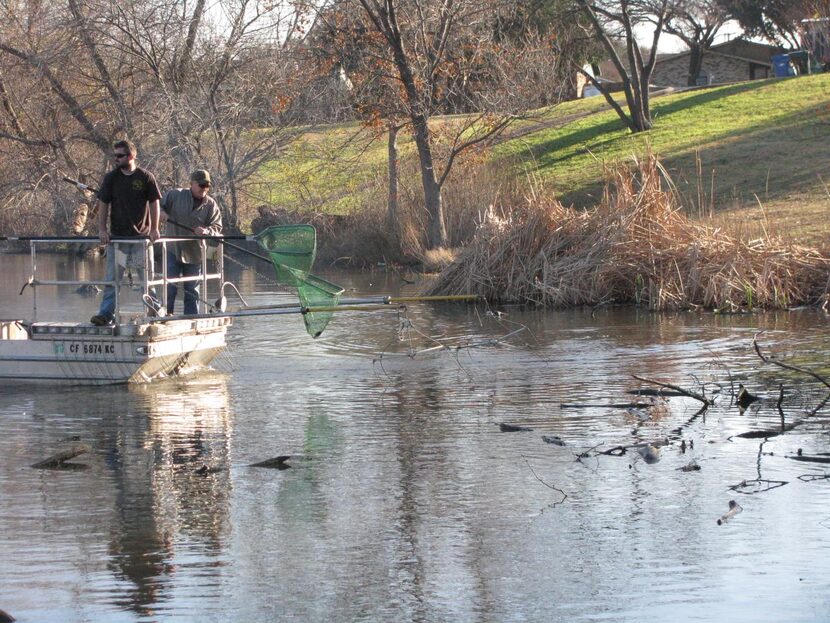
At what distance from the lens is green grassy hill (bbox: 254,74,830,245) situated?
28.6 m

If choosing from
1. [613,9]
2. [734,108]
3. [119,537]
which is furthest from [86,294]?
[613,9]

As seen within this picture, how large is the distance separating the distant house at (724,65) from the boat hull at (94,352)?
62.4 meters

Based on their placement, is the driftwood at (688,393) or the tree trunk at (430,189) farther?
the tree trunk at (430,189)

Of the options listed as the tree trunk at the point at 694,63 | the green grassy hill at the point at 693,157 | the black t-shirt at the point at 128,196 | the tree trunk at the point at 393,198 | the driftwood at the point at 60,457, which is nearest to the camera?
the driftwood at the point at 60,457

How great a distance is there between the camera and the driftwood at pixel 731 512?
7.63 meters

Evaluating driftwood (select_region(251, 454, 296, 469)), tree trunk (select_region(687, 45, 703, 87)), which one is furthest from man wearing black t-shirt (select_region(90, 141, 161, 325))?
tree trunk (select_region(687, 45, 703, 87))

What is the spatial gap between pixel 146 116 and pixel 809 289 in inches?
703

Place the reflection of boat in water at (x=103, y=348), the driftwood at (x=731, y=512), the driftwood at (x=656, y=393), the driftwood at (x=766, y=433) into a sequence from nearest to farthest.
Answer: the driftwood at (x=731, y=512)
the driftwood at (x=766, y=433)
the driftwood at (x=656, y=393)
the reflection of boat in water at (x=103, y=348)

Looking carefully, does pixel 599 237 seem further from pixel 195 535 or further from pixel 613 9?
pixel 613 9

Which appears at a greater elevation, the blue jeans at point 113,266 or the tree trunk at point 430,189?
the tree trunk at point 430,189

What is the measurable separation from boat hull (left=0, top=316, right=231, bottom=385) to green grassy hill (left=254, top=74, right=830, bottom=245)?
1079cm

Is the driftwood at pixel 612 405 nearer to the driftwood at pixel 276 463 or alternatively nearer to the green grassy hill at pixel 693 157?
the driftwood at pixel 276 463

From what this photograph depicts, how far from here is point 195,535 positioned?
24.7 ft

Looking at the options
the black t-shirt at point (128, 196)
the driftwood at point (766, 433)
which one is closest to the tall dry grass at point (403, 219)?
the black t-shirt at point (128, 196)
